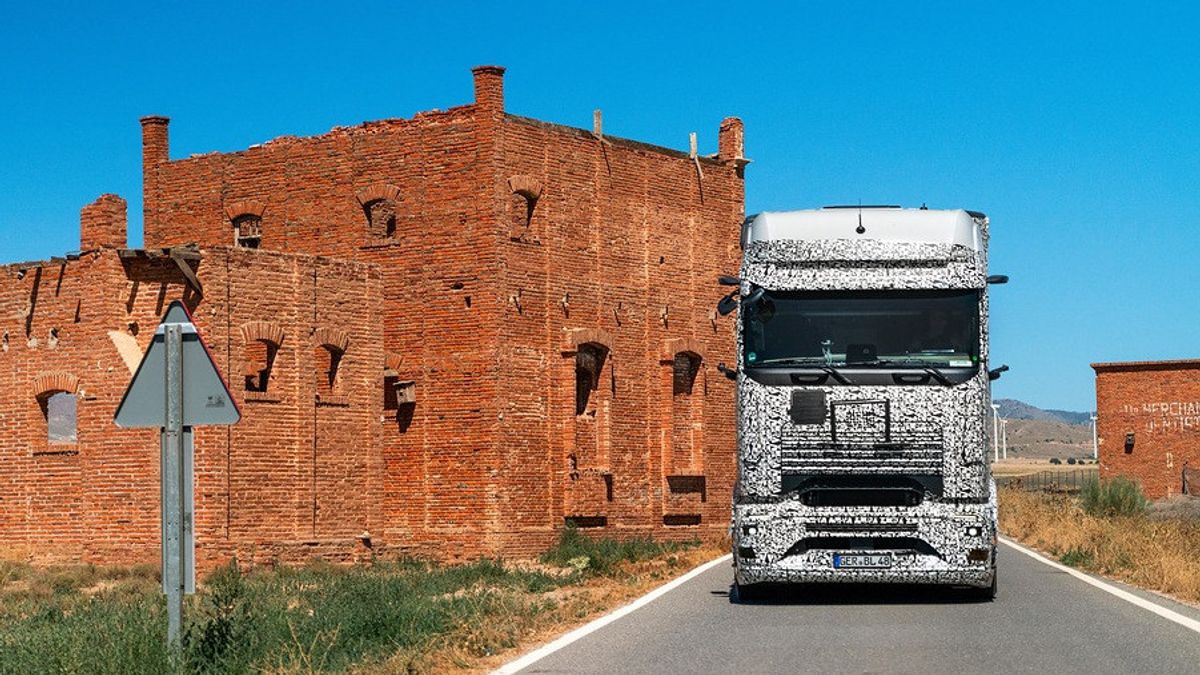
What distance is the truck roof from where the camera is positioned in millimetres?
16328

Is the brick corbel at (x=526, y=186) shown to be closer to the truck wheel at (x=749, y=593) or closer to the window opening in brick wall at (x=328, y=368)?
the window opening in brick wall at (x=328, y=368)

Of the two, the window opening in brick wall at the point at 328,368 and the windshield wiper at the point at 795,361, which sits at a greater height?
the window opening in brick wall at the point at 328,368

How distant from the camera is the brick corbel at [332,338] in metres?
31.5

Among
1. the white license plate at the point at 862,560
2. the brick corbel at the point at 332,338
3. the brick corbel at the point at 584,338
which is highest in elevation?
the brick corbel at the point at 584,338

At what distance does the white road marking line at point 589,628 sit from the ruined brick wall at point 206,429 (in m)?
10.9

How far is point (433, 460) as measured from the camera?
35.9 meters

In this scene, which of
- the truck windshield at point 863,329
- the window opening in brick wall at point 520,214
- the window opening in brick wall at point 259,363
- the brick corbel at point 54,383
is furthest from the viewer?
the window opening in brick wall at point 520,214

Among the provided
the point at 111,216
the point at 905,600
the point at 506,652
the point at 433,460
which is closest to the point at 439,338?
the point at 433,460

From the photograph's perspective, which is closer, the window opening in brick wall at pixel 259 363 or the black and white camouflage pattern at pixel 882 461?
the black and white camouflage pattern at pixel 882 461

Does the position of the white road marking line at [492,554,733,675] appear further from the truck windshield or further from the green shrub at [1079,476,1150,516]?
the green shrub at [1079,476,1150,516]

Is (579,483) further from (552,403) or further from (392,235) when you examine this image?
(392,235)

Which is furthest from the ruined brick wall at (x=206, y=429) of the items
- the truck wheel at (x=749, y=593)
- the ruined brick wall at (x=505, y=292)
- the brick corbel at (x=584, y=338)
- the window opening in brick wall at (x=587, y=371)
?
the truck wheel at (x=749, y=593)

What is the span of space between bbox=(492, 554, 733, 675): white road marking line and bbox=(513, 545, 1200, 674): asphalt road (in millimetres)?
113

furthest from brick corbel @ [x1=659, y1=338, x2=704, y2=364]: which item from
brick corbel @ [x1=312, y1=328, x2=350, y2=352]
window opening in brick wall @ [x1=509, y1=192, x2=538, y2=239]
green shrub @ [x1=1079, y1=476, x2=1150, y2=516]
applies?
green shrub @ [x1=1079, y1=476, x2=1150, y2=516]
